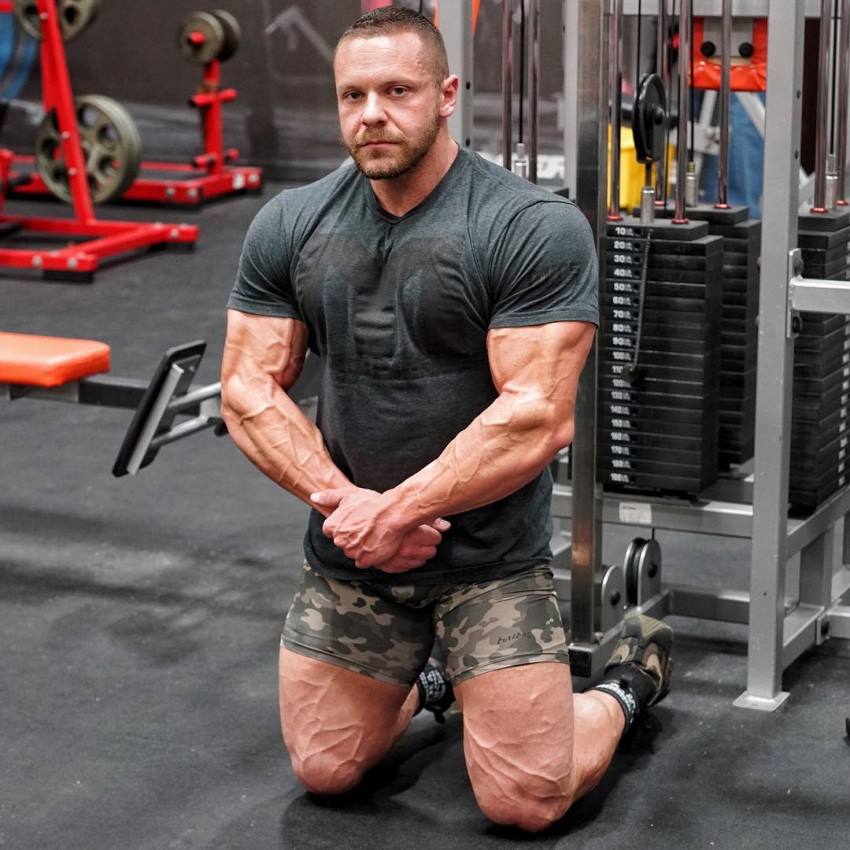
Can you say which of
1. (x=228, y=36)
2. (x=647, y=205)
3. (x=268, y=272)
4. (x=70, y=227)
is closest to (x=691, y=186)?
(x=647, y=205)

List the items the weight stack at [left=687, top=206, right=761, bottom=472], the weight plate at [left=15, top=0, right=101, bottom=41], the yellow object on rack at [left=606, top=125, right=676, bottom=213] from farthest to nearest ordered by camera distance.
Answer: the weight plate at [left=15, top=0, right=101, bottom=41]
the yellow object on rack at [left=606, top=125, right=676, bottom=213]
the weight stack at [left=687, top=206, right=761, bottom=472]

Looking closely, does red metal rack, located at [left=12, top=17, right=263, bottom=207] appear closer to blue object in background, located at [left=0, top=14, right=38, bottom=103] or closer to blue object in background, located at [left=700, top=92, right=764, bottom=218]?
blue object in background, located at [left=0, top=14, right=38, bottom=103]

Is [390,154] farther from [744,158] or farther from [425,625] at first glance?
[744,158]

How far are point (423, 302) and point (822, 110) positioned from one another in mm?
1016

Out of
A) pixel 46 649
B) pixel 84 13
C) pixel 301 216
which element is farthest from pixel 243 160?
pixel 301 216

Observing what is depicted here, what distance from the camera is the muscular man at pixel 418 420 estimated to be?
2.29 meters

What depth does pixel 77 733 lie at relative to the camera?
2.80 metres

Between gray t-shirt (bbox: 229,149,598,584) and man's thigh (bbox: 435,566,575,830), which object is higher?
gray t-shirt (bbox: 229,149,598,584)

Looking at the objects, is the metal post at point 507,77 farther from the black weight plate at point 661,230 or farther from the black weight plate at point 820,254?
the black weight plate at point 820,254

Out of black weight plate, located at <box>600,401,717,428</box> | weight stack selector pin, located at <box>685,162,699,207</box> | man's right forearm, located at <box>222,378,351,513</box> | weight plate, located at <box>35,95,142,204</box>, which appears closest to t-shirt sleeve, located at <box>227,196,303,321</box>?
man's right forearm, located at <box>222,378,351,513</box>

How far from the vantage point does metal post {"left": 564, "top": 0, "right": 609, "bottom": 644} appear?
259 cm

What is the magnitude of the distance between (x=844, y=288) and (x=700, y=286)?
0.30 meters

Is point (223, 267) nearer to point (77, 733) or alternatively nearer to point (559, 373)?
point (77, 733)

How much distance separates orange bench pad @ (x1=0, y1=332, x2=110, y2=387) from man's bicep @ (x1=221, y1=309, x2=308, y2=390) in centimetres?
111
